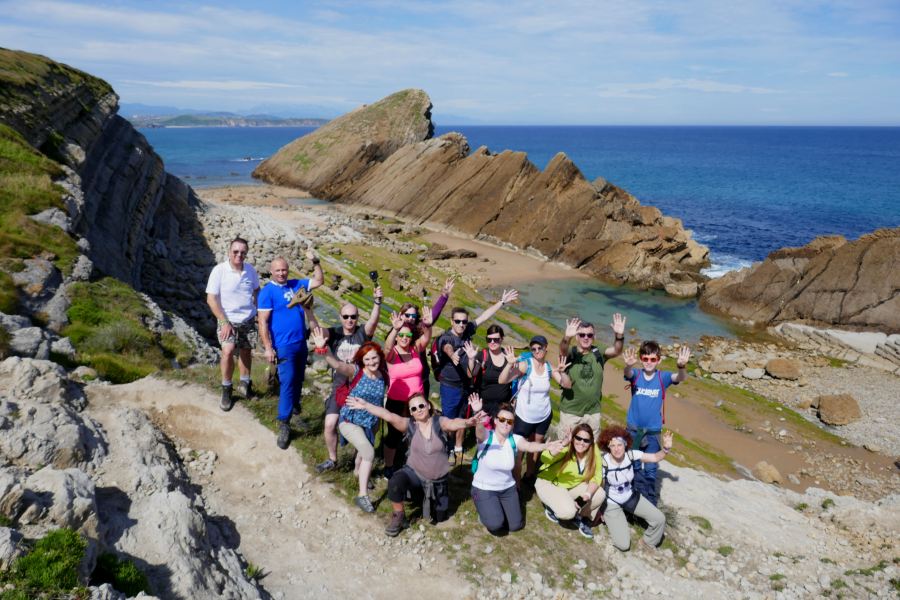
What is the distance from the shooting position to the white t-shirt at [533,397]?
8.36 m

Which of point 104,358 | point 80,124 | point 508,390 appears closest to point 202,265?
point 80,124

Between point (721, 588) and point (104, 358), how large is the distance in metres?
11.1

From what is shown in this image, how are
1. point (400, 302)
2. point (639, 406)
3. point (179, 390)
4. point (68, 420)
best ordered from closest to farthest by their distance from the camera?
1. point (68, 420)
2. point (639, 406)
3. point (179, 390)
4. point (400, 302)

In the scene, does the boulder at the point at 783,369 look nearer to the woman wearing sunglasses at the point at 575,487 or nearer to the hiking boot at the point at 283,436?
the woman wearing sunglasses at the point at 575,487

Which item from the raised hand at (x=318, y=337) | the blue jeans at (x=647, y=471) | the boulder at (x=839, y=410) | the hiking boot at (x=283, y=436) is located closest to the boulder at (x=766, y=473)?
the boulder at (x=839, y=410)

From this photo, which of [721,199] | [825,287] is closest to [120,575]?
[825,287]

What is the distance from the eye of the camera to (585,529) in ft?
26.4

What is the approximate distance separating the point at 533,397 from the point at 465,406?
117 cm

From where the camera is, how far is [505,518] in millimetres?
7977

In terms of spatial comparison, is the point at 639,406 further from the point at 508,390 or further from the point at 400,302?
the point at 400,302

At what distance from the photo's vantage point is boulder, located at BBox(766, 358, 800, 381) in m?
22.3

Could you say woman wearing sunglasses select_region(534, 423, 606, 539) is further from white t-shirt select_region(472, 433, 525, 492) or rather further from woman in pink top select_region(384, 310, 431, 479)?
woman in pink top select_region(384, 310, 431, 479)

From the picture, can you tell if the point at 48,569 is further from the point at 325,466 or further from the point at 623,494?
the point at 623,494

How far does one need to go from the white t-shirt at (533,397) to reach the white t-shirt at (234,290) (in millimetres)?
→ 4633
